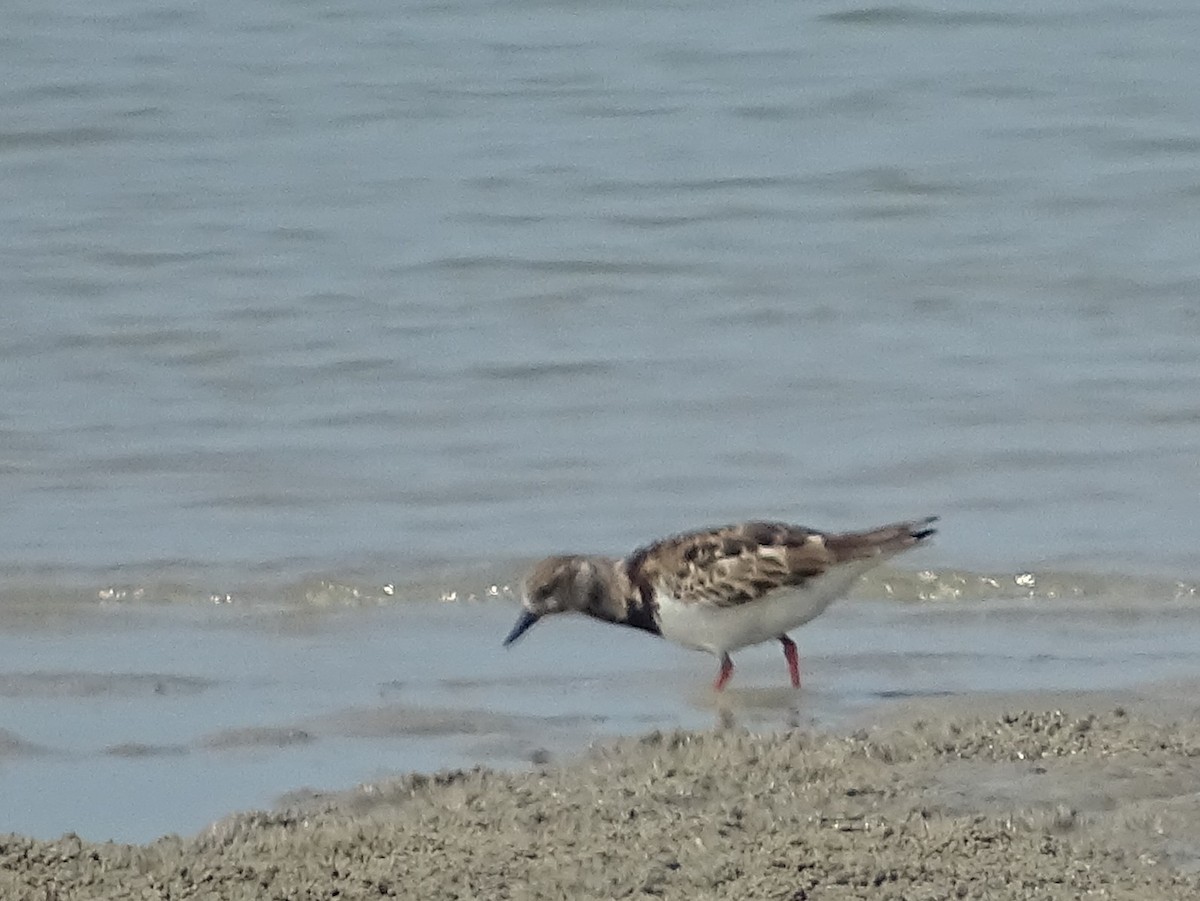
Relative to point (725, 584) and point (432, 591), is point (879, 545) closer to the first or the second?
point (725, 584)

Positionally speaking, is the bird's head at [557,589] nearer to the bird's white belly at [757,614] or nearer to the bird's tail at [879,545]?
the bird's white belly at [757,614]

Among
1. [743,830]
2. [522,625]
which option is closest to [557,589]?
[522,625]

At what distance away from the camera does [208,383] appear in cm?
952

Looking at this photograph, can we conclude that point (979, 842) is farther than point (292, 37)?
No

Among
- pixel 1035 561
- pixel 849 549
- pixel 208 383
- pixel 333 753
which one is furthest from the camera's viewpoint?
pixel 208 383

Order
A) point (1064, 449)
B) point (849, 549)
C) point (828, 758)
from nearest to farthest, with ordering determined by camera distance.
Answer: point (828, 758), point (849, 549), point (1064, 449)

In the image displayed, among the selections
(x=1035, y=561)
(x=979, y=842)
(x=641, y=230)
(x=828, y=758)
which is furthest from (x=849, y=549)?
(x=641, y=230)

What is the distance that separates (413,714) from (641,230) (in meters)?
5.71

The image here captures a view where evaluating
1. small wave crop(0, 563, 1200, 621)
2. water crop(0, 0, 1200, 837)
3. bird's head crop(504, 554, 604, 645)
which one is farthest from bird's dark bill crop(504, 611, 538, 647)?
small wave crop(0, 563, 1200, 621)

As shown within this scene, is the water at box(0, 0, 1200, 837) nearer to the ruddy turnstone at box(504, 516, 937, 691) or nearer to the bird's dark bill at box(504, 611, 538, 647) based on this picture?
the bird's dark bill at box(504, 611, 538, 647)

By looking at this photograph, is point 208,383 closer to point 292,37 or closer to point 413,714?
point 413,714

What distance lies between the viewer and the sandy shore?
4.39m

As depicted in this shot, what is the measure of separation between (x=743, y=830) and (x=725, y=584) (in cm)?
212

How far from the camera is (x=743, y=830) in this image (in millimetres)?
4660
